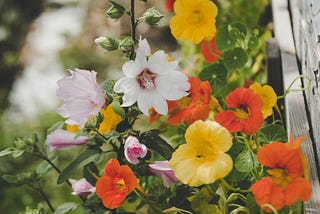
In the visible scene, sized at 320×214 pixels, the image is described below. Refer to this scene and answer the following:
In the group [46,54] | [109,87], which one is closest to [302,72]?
[109,87]

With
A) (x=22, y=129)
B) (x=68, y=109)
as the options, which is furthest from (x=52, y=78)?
(x=68, y=109)

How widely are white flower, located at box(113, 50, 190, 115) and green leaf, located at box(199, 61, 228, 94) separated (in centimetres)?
47

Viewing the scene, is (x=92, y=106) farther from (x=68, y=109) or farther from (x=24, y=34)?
(x=24, y=34)

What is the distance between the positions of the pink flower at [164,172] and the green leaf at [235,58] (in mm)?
428

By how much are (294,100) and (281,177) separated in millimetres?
477

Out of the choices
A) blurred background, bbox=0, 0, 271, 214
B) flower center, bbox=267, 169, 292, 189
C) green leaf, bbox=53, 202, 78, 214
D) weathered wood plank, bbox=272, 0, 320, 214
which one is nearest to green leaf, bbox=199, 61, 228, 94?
weathered wood plank, bbox=272, 0, 320, 214

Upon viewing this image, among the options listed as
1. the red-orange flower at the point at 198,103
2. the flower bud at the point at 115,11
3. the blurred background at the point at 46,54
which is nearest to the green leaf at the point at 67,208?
the red-orange flower at the point at 198,103

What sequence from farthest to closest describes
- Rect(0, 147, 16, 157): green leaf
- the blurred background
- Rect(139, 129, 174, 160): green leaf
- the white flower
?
the blurred background
Rect(0, 147, 16, 157): green leaf
Rect(139, 129, 174, 160): green leaf
the white flower

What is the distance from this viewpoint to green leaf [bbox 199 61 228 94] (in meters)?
1.85

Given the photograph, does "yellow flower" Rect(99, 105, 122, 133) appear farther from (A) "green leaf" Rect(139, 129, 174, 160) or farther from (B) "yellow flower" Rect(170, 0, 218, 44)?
(B) "yellow flower" Rect(170, 0, 218, 44)

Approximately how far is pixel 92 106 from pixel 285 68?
0.62 m

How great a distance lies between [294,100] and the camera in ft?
5.29

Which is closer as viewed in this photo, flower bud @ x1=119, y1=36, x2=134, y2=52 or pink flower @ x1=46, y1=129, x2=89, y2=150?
flower bud @ x1=119, y1=36, x2=134, y2=52

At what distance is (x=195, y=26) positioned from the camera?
63.1 inches
